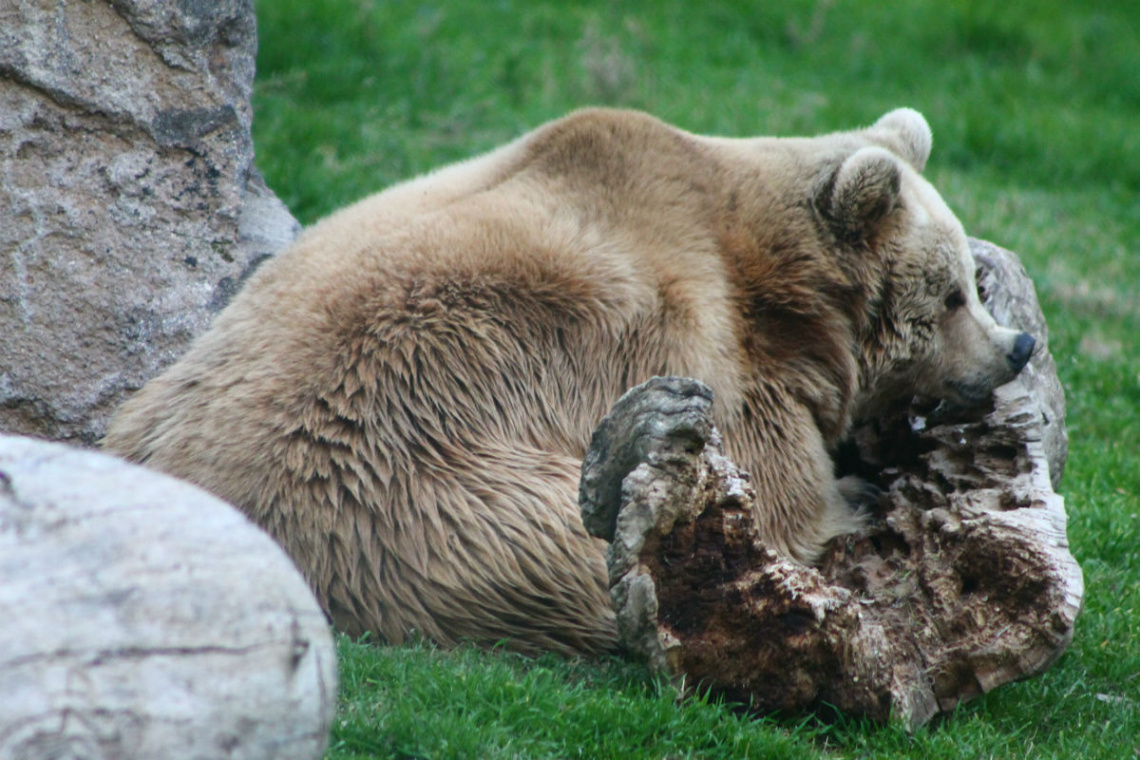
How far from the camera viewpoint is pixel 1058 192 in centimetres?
979

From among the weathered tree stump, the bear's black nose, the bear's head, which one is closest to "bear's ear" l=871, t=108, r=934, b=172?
the bear's head

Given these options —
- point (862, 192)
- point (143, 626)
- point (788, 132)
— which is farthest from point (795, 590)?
point (788, 132)

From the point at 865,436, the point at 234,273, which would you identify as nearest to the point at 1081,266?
the point at 865,436

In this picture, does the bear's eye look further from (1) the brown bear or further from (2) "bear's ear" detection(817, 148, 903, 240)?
(2) "bear's ear" detection(817, 148, 903, 240)

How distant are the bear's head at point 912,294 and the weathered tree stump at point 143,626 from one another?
2.78m

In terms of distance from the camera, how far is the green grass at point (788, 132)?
3248mm

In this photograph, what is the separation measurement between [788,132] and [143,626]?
8.19m

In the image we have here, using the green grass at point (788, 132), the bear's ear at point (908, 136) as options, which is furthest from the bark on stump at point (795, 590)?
the bear's ear at point (908, 136)

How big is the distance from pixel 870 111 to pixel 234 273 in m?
6.75

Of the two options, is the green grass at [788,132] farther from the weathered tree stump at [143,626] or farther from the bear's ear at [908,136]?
the bear's ear at [908,136]

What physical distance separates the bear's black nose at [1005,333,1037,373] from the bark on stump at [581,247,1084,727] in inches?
25.9

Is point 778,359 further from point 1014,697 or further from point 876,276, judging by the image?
point 1014,697

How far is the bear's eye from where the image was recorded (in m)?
4.70

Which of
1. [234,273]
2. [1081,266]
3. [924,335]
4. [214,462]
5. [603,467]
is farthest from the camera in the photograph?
[1081,266]
